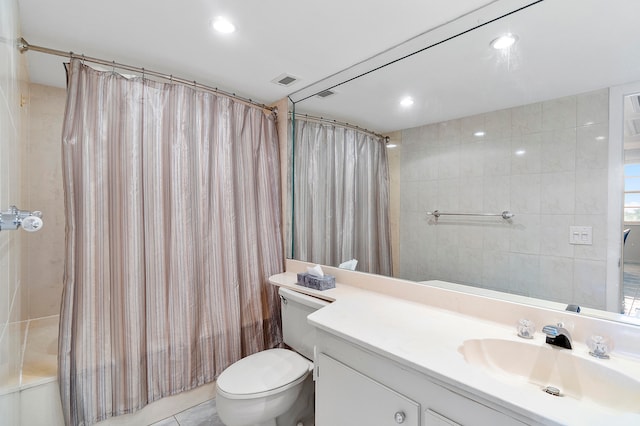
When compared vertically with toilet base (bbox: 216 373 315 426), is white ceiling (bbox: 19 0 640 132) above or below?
above

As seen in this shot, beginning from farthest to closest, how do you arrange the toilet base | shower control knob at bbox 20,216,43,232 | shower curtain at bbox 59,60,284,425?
shower curtain at bbox 59,60,284,425
the toilet base
shower control knob at bbox 20,216,43,232

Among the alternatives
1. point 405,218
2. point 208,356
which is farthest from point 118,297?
point 405,218

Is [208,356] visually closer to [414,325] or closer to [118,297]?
[118,297]

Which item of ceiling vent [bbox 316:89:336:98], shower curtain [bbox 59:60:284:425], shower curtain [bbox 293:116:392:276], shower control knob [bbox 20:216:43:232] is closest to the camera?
shower control knob [bbox 20:216:43:232]

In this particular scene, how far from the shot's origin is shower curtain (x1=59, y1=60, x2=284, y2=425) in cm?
156

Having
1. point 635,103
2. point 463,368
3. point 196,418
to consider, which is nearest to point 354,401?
point 463,368

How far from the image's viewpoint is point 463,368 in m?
0.87

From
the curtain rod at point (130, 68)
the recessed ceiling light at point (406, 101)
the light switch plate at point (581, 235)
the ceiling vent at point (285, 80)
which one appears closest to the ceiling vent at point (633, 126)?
the light switch plate at point (581, 235)

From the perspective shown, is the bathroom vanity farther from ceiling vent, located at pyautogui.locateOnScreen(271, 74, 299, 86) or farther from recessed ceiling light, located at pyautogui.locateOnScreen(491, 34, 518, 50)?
ceiling vent, located at pyautogui.locateOnScreen(271, 74, 299, 86)

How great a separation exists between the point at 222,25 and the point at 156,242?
4.20ft

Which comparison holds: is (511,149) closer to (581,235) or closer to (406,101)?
(581,235)

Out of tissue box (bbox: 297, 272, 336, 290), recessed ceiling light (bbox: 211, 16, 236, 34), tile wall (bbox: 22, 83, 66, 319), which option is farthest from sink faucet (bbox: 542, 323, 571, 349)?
tile wall (bbox: 22, 83, 66, 319)

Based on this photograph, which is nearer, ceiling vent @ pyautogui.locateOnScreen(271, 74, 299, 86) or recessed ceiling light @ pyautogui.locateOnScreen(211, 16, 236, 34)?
recessed ceiling light @ pyautogui.locateOnScreen(211, 16, 236, 34)

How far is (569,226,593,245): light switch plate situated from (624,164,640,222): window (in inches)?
4.5
